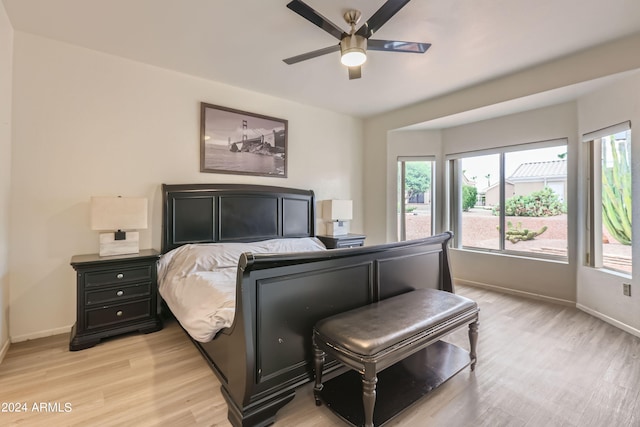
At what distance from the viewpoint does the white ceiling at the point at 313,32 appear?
7.57 feet

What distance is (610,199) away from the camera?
131 inches

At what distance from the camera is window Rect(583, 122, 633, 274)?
3104 mm

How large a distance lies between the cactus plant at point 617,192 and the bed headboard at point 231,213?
12.1 feet

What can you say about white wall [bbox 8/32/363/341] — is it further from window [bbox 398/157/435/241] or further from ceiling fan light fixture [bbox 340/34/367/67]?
window [bbox 398/157/435/241]

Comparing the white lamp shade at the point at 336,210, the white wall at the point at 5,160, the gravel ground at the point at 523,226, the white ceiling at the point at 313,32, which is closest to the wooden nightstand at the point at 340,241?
the white lamp shade at the point at 336,210

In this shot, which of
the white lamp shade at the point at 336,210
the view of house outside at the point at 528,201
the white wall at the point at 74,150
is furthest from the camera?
the white lamp shade at the point at 336,210

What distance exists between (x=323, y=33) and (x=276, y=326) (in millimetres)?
2491

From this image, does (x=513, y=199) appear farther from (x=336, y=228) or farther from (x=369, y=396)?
(x=369, y=396)

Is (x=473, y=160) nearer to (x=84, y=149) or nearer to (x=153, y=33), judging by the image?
(x=153, y=33)

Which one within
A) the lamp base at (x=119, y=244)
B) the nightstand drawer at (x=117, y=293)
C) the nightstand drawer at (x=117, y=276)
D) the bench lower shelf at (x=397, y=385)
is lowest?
the bench lower shelf at (x=397, y=385)

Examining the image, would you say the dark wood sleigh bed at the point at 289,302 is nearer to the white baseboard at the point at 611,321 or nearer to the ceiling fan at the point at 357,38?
the ceiling fan at the point at 357,38

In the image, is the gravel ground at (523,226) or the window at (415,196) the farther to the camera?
the window at (415,196)

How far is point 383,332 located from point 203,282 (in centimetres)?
147

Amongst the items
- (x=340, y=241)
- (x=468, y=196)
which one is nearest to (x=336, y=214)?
(x=340, y=241)
